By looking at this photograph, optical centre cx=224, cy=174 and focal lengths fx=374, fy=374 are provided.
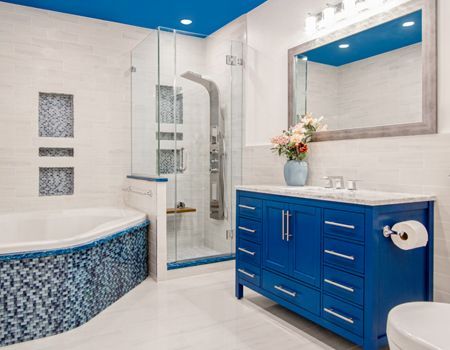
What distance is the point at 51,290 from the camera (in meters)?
2.36

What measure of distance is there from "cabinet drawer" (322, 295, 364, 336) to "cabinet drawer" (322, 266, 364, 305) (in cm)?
5

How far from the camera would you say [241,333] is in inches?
94.7

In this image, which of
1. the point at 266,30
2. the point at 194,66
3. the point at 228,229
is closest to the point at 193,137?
the point at 194,66

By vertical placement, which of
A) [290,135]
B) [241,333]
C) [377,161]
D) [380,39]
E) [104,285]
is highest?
[380,39]

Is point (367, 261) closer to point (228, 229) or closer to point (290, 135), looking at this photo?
point (290, 135)

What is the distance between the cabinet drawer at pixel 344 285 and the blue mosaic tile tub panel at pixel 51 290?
1.58m

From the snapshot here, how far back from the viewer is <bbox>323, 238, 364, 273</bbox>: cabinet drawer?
197cm

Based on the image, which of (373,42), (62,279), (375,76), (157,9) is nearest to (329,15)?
(373,42)

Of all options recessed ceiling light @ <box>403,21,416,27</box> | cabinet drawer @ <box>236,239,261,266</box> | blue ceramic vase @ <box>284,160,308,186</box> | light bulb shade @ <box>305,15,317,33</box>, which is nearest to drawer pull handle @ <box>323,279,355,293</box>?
cabinet drawer @ <box>236,239,261,266</box>

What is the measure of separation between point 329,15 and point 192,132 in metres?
1.58

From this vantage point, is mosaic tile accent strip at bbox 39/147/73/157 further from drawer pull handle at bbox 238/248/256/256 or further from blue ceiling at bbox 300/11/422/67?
blue ceiling at bbox 300/11/422/67

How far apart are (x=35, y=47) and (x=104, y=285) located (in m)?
2.54

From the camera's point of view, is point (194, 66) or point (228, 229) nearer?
point (194, 66)

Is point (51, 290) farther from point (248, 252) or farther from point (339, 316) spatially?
point (339, 316)
